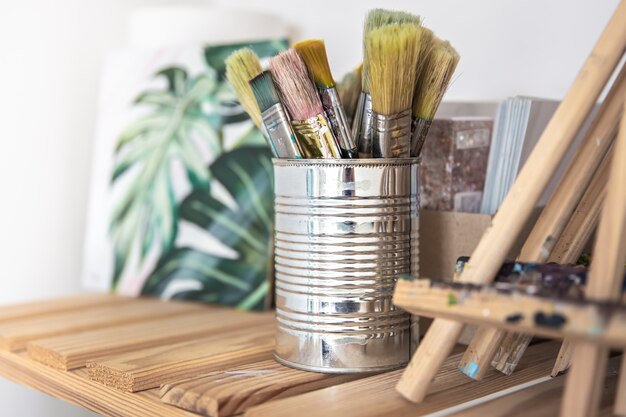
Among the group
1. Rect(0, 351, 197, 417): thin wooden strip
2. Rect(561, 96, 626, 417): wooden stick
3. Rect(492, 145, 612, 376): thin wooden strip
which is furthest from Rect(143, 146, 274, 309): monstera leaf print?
Rect(561, 96, 626, 417): wooden stick

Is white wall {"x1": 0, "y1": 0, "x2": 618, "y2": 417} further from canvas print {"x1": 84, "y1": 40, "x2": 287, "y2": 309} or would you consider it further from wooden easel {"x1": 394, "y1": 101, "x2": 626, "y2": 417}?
wooden easel {"x1": 394, "y1": 101, "x2": 626, "y2": 417}

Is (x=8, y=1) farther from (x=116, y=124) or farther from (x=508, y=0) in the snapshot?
(x=508, y=0)

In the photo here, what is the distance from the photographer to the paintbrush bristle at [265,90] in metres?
0.65

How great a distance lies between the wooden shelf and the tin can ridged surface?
0.03 meters

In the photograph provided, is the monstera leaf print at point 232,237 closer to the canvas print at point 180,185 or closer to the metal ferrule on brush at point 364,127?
the canvas print at point 180,185

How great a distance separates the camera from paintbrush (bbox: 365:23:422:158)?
60cm

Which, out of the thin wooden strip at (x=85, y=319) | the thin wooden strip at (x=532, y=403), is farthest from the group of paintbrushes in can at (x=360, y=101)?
the thin wooden strip at (x=85, y=319)

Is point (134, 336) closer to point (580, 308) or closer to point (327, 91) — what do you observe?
point (327, 91)

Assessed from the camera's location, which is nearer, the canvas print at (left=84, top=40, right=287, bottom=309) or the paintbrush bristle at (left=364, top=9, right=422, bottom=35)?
the paintbrush bristle at (left=364, top=9, right=422, bottom=35)

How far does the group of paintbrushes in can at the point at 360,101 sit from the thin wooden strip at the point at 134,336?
0.26m

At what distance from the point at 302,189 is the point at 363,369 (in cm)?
16

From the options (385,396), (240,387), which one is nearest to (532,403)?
(385,396)

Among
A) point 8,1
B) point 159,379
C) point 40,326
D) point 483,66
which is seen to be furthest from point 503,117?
point 8,1

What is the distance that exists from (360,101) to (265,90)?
0.27ft
